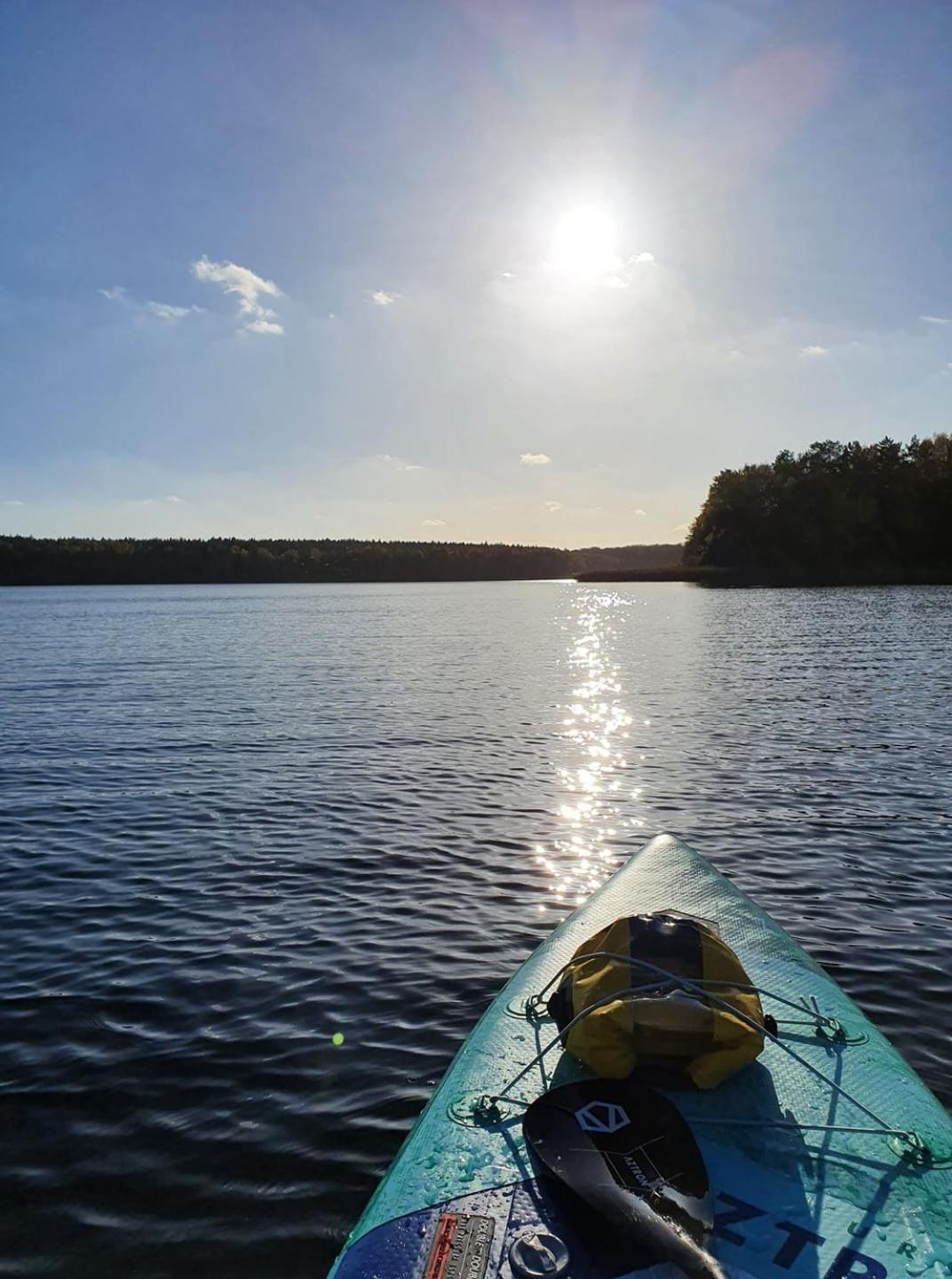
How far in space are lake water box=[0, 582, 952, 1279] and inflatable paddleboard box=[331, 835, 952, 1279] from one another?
46.0 inches

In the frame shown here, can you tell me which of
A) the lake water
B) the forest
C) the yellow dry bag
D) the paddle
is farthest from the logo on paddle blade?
the forest

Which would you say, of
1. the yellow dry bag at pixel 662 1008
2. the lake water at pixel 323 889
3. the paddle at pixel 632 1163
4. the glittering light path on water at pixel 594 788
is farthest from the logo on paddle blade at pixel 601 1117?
the glittering light path on water at pixel 594 788

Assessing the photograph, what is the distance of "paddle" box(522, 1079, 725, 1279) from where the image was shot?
4.48m

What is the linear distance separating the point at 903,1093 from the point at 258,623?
6765 cm

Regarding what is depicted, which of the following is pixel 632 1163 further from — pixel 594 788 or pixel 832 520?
pixel 832 520

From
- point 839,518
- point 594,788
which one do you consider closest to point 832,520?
point 839,518

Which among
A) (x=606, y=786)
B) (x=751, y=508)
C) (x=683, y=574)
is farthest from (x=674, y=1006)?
(x=683, y=574)

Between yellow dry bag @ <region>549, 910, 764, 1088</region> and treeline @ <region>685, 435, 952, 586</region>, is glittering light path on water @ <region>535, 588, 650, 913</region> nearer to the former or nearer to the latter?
yellow dry bag @ <region>549, 910, 764, 1088</region>

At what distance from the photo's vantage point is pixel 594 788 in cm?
1816

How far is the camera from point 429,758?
20891 millimetres

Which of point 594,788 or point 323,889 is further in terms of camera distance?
point 594,788

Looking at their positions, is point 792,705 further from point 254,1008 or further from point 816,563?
point 816,563

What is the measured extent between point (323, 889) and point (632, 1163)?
7.84 m

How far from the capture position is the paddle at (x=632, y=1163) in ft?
14.7
